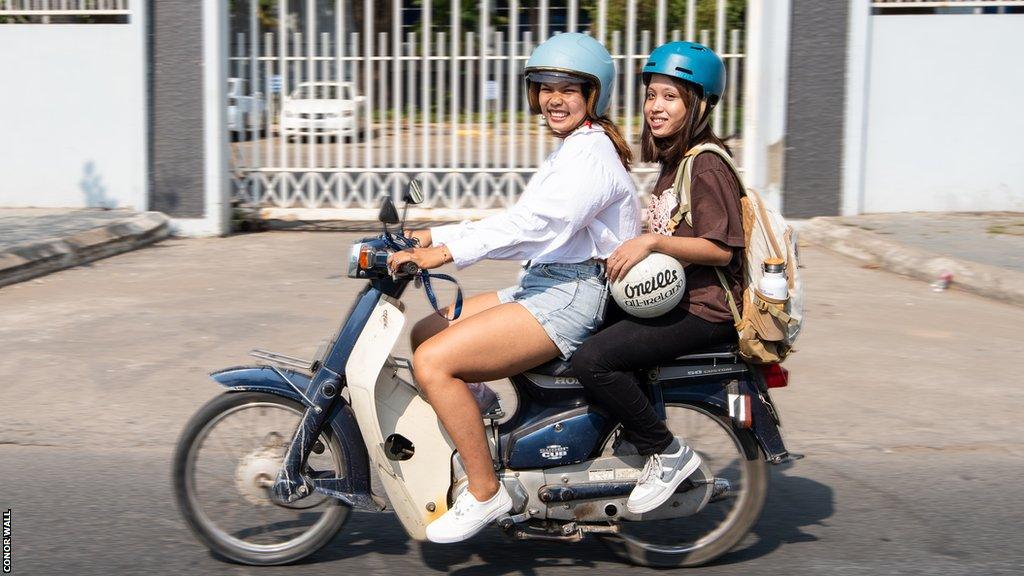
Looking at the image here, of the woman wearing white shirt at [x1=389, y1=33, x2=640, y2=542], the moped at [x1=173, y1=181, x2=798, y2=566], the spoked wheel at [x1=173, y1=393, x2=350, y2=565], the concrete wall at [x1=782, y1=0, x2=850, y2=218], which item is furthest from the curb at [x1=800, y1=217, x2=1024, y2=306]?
the spoked wheel at [x1=173, y1=393, x2=350, y2=565]

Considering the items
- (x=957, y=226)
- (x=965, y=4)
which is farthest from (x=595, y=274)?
(x=965, y=4)

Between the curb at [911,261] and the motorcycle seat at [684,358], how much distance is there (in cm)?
471

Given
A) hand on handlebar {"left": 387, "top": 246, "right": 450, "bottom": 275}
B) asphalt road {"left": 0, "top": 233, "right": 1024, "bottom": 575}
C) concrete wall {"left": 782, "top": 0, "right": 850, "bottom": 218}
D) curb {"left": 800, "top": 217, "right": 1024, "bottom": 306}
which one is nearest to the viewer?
hand on handlebar {"left": 387, "top": 246, "right": 450, "bottom": 275}

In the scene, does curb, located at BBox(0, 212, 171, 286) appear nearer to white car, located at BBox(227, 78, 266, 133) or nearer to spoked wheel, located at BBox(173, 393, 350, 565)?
white car, located at BBox(227, 78, 266, 133)

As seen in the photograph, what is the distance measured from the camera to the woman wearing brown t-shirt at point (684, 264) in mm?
3584

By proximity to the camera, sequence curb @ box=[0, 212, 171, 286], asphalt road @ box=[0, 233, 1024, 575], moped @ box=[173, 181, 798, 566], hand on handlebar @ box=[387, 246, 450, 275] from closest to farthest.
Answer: hand on handlebar @ box=[387, 246, 450, 275] < moped @ box=[173, 181, 798, 566] < asphalt road @ box=[0, 233, 1024, 575] < curb @ box=[0, 212, 171, 286]

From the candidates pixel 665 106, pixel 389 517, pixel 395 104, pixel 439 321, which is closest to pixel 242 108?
pixel 395 104

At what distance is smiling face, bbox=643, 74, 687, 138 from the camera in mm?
3717

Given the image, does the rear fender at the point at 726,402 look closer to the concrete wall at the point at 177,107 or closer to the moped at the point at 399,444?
the moped at the point at 399,444

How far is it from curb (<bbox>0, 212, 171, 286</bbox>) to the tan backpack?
5917mm

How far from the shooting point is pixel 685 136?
3.76 m

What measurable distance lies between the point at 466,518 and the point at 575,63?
4.78 ft

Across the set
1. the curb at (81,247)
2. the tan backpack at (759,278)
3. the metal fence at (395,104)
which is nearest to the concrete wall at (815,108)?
the metal fence at (395,104)

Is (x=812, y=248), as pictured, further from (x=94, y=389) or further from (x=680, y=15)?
(x=94, y=389)
